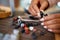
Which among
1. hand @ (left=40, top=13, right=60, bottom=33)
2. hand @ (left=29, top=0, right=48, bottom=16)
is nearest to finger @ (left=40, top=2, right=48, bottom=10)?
hand @ (left=29, top=0, right=48, bottom=16)

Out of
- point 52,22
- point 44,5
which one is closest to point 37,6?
point 44,5

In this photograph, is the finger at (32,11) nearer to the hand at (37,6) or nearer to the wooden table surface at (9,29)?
the hand at (37,6)

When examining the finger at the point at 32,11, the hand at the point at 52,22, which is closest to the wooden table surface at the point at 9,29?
the hand at the point at 52,22

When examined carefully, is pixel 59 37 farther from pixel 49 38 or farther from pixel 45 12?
pixel 45 12

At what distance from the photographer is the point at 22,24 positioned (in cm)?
77

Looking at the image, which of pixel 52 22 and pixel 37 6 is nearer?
pixel 52 22

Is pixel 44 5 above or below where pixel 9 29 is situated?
above

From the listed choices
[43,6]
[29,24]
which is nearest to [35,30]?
[29,24]

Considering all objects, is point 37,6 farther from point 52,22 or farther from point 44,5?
point 52,22

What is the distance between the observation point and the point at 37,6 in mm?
958

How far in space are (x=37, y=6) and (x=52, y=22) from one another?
0.23 m

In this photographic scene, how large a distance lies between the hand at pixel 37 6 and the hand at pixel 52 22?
11 centimetres

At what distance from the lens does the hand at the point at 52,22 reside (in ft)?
2.44

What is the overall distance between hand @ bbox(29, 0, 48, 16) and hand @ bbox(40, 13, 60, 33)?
0.11 meters
